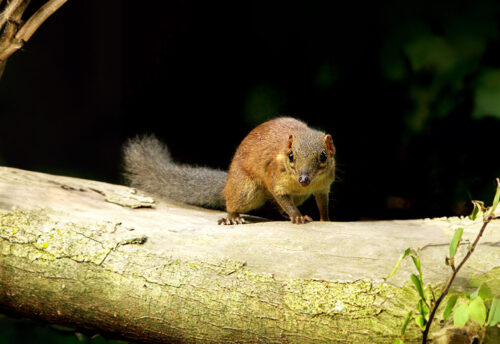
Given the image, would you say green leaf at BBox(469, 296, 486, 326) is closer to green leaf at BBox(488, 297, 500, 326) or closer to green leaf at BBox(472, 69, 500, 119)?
green leaf at BBox(488, 297, 500, 326)

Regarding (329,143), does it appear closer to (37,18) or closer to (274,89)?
(274,89)

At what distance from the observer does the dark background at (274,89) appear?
94.5 inches

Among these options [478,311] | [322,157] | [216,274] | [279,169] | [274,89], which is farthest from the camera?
[274,89]

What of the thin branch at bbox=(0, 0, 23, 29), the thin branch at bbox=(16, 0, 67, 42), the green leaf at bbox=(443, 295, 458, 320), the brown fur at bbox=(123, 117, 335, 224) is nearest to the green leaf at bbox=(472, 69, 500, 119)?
the brown fur at bbox=(123, 117, 335, 224)

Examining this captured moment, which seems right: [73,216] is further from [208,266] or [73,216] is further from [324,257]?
[324,257]

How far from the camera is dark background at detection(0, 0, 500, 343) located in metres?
2.40

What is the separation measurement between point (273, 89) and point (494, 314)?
5.54 feet

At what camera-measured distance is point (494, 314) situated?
117 centimetres

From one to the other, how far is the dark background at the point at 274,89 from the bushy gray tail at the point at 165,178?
184 mm

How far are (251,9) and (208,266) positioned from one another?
4.90ft

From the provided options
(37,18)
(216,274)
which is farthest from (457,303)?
(37,18)

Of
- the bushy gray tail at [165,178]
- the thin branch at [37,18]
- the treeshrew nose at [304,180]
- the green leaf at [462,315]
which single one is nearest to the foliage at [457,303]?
the green leaf at [462,315]

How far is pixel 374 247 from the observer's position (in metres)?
1.58

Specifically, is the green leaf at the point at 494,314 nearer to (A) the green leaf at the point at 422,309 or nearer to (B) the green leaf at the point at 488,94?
(A) the green leaf at the point at 422,309
